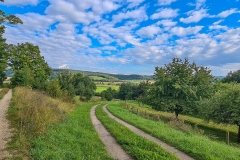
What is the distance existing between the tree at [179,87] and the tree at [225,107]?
2862 mm

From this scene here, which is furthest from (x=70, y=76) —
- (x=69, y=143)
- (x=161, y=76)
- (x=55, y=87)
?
(x=69, y=143)

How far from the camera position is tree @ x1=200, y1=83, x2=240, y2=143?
55.1 ft

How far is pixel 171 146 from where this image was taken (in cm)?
852

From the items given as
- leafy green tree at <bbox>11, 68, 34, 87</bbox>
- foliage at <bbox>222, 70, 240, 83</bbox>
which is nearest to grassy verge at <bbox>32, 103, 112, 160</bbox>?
leafy green tree at <bbox>11, 68, 34, 87</bbox>

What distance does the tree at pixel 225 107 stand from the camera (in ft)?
55.1

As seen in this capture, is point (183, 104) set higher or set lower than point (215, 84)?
lower

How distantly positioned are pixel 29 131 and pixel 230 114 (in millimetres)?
18409

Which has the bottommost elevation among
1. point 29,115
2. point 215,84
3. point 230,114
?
point 230,114

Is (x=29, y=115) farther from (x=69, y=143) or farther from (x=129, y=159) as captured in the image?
(x=129, y=159)

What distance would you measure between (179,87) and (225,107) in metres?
5.80

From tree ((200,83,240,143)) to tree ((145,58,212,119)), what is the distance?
2.86 meters

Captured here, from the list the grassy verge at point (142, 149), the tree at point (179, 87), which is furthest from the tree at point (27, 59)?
the grassy verge at point (142, 149)

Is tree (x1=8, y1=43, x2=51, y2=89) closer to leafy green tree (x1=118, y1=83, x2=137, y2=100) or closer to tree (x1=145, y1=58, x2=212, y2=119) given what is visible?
tree (x1=145, y1=58, x2=212, y2=119)

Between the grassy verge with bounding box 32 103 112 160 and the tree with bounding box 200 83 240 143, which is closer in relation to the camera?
the grassy verge with bounding box 32 103 112 160
